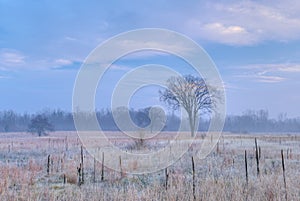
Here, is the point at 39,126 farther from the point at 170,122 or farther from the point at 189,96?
the point at 170,122

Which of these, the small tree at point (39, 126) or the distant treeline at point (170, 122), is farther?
the distant treeline at point (170, 122)

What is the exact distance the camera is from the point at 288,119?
157 metres

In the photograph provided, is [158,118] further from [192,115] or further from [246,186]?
[246,186]

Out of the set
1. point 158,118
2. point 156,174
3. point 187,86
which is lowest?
point 156,174

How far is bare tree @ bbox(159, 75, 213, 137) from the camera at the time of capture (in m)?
52.4

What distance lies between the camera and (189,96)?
2067 inches

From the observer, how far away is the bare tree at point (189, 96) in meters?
52.4

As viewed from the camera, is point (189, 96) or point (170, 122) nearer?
point (189, 96)

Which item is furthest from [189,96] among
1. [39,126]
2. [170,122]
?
[170,122]

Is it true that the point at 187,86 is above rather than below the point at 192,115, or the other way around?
above

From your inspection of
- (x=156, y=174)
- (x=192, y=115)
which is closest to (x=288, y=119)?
(x=192, y=115)

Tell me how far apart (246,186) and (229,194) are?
894mm

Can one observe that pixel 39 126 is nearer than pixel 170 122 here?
Yes

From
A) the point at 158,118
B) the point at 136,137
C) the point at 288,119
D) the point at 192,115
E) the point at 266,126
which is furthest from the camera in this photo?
the point at 288,119
